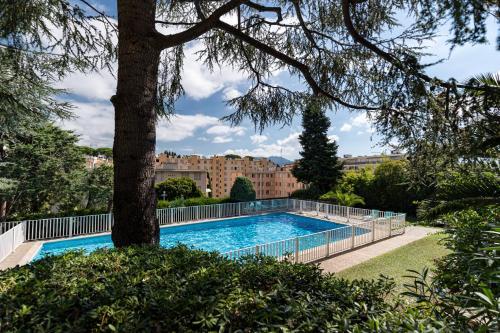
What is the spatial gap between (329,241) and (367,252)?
1.43m

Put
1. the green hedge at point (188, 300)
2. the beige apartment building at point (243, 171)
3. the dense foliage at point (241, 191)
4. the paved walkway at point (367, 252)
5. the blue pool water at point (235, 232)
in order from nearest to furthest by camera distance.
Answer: the green hedge at point (188, 300), the paved walkway at point (367, 252), the blue pool water at point (235, 232), the dense foliage at point (241, 191), the beige apartment building at point (243, 171)

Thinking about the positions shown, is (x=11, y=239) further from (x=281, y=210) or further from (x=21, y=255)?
(x=281, y=210)

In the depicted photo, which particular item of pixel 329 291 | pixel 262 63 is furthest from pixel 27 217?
pixel 329 291

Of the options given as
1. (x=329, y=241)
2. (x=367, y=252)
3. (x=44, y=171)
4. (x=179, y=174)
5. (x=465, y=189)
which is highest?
(x=179, y=174)

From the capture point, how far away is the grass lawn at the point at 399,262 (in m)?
6.41

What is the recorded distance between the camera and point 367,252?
8570 millimetres

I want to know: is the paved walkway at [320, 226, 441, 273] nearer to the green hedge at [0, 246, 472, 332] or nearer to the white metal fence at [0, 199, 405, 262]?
the white metal fence at [0, 199, 405, 262]

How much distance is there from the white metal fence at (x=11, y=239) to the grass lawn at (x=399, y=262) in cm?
911

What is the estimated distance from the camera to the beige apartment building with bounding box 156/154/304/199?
39500 mm

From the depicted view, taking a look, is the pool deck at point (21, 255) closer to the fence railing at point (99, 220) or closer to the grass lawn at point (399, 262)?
the fence railing at point (99, 220)

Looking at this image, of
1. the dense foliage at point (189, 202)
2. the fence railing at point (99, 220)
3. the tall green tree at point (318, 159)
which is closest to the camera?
the fence railing at point (99, 220)

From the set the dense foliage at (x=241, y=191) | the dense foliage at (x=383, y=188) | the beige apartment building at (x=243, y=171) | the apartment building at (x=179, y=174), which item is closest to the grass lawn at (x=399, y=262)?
the dense foliage at (x=383, y=188)

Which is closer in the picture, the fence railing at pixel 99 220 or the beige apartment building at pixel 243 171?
the fence railing at pixel 99 220

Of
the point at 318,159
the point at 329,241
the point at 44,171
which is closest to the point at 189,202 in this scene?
the point at 44,171
